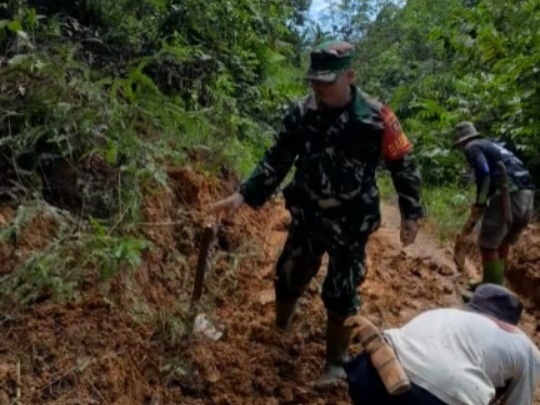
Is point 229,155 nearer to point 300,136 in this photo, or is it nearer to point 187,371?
point 300,136

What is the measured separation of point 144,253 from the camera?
4.36 meters

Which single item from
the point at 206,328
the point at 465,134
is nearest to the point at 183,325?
the point at 206,328

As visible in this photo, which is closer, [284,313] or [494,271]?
[284,313]

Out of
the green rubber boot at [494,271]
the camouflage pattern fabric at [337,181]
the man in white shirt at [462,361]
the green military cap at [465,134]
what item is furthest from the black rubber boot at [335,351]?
the green military cap at [465,134]

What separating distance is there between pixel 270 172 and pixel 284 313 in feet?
3.19

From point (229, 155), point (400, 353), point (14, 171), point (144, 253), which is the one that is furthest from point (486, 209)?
point (14, 171)

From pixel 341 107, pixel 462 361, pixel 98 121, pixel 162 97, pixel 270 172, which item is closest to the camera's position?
pixel 462 361

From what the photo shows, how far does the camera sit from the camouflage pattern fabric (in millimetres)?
3609

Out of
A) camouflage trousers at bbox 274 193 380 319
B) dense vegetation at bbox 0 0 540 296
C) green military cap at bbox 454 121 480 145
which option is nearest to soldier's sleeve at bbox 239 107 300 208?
camouflage trousers at bbox 274 193 380 319

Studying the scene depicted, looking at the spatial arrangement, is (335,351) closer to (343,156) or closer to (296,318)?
(296,318)

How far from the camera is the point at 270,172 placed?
3.90 meters

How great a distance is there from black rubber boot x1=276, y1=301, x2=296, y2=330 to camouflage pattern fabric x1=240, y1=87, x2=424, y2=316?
320 mm

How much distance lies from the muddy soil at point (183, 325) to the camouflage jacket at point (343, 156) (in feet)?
2.86

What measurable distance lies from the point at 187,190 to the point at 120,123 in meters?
0.82
